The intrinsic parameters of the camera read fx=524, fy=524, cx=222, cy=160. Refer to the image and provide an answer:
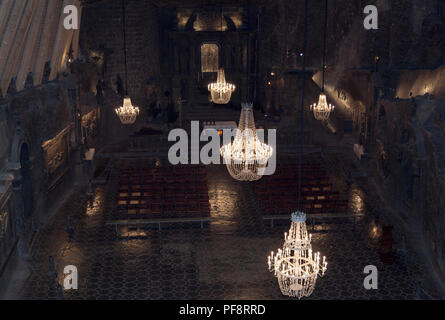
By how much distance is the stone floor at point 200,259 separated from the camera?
1232cm

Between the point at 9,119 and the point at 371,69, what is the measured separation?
12994mm

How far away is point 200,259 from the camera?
13945 millimetres

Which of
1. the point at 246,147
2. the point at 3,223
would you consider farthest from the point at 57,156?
the point at 246,147

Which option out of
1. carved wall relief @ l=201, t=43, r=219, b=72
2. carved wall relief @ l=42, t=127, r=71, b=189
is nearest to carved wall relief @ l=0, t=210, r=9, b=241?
carved wall relief @ l=42, t=127, r=71, b=189

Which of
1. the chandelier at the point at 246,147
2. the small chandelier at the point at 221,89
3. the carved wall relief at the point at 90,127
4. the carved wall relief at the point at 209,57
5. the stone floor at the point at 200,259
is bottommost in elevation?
the stone floor at the point at 200,259

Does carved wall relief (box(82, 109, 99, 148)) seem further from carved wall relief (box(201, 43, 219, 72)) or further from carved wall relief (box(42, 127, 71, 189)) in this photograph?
carved wall relief (box(201, 43, 219, 72))

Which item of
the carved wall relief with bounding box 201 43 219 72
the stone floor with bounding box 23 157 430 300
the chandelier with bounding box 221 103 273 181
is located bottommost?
the stone floor with bounding box 23 157 430 300

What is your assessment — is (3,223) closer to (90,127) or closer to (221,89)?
(221,89)

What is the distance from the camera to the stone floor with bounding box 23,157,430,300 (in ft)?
40.4

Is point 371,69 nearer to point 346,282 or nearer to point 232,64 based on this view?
point 346,282

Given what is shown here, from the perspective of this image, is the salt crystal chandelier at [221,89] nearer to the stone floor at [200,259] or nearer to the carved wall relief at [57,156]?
the stone floor at [200,259]

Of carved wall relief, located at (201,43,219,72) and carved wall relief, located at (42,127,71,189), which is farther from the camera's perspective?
carved wall relief, located at (201,43,219,72)

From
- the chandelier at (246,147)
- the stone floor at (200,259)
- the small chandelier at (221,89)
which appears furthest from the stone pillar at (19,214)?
the chandelier at (246,147)

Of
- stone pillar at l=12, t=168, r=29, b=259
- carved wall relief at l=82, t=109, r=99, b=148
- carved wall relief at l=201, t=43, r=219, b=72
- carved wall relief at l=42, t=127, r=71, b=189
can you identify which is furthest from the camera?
carved wall relief at l=201, t=43, r=219, b=72
